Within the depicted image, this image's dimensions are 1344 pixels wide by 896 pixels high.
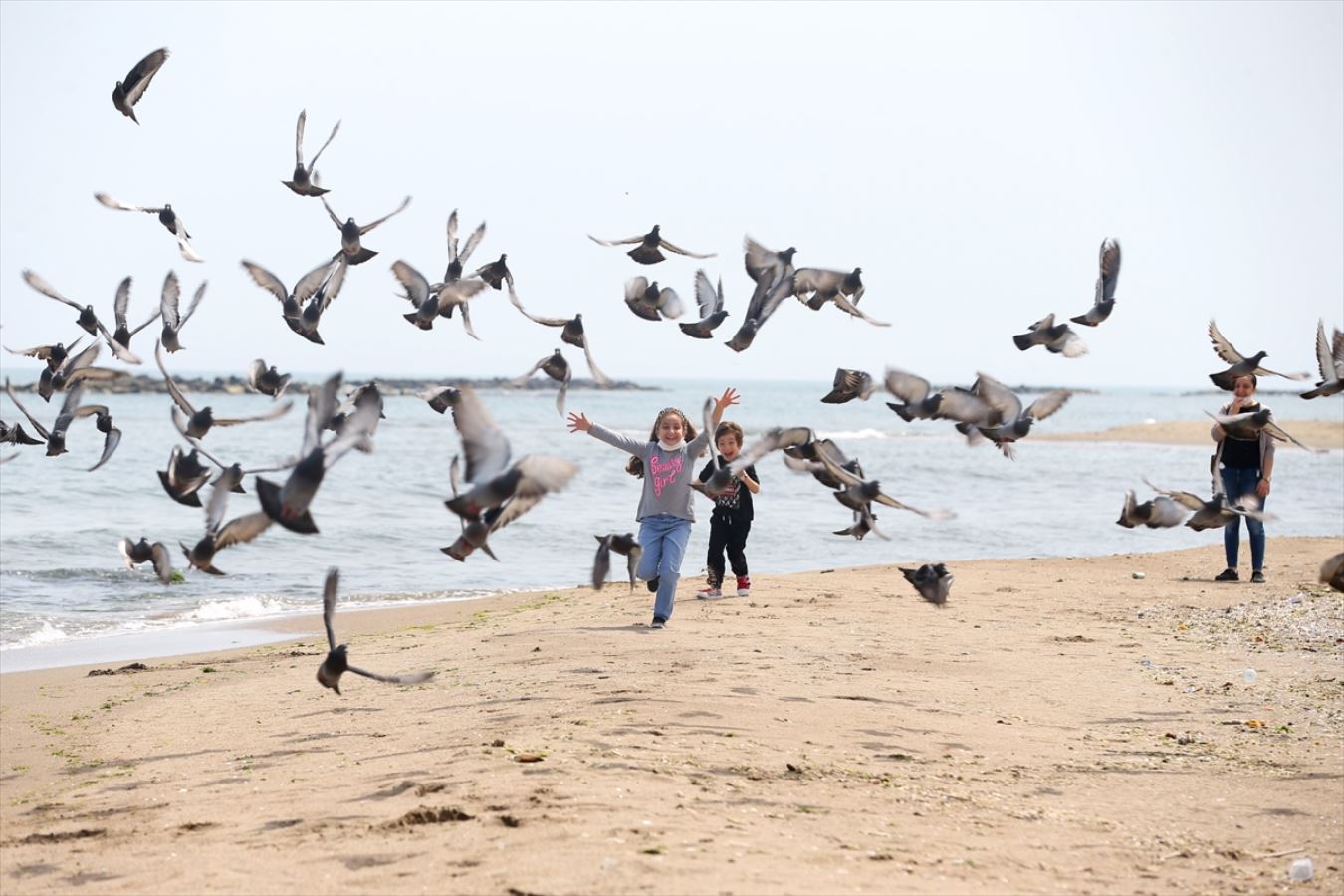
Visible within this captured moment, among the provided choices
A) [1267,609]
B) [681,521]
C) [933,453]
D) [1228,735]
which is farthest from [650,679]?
[933,453]

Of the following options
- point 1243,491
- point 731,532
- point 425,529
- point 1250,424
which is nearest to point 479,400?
point 1250,424

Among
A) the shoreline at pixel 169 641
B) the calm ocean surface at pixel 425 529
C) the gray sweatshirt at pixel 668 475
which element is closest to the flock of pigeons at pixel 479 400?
the gray sweatshirt at pixel 668 475

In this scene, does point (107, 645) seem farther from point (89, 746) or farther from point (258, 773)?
point (258, 773)

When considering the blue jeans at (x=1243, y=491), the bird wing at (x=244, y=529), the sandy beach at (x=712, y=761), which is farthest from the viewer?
the blue jeans at (x=1243, y=491)

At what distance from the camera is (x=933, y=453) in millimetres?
47781

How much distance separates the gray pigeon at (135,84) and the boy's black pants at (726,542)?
5973 millimetres

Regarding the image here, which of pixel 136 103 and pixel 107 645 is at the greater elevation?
pixel 136 103

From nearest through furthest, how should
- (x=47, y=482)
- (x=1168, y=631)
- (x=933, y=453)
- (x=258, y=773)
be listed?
(x=258, y=773) → (x=1168, y=631) → (x=47, y=482) → (x=933, y=453)

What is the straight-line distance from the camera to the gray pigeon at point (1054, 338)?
777 cm

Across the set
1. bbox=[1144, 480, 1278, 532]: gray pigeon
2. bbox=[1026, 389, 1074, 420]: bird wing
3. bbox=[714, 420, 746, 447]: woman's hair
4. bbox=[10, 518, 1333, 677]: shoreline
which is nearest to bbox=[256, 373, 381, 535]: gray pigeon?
bbox=[1026, 389, 1074, 420]: bird wing

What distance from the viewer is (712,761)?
20.4 ft

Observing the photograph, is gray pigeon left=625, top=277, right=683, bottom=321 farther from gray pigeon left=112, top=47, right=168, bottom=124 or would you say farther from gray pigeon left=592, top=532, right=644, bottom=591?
gray pigeon left=112, top=47, right=168, bottom=124

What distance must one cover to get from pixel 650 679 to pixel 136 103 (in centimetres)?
496

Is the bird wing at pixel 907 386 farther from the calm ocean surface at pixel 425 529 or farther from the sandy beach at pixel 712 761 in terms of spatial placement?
the calm ocean surface at pixel 425 529
